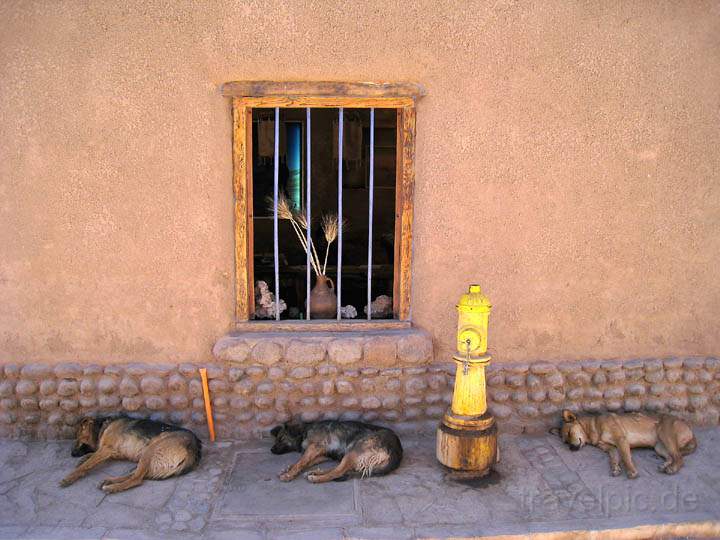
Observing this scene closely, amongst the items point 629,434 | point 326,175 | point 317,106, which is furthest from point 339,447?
point 326,175

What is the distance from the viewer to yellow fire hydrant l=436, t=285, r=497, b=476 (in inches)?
156

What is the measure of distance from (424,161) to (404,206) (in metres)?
0.37

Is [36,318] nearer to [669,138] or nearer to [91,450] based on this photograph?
[91,450]

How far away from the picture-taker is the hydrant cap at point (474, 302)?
3.91 meters

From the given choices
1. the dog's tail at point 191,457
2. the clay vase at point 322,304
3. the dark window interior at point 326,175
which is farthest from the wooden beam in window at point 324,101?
the dark window interior at point 326,175

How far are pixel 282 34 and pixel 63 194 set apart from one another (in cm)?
197

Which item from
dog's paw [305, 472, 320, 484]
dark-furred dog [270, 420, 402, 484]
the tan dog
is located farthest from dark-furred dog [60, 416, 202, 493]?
the tan dog

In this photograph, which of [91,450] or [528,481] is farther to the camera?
[91,450]

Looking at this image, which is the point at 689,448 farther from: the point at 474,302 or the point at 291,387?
the point at 291,387

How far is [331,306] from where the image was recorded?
15.7 ft

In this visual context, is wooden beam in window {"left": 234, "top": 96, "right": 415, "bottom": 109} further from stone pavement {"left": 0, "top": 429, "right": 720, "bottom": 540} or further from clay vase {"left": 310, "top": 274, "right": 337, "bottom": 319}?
stone pavement {"left": 0, "top": 429, "right": 720, "bottom": 540}

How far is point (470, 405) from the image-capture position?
13.2 feet

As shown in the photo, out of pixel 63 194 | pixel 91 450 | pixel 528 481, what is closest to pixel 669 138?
pixel 528 481

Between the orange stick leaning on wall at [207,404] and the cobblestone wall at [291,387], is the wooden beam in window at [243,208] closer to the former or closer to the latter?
the cobblestone wall at [291,387]
